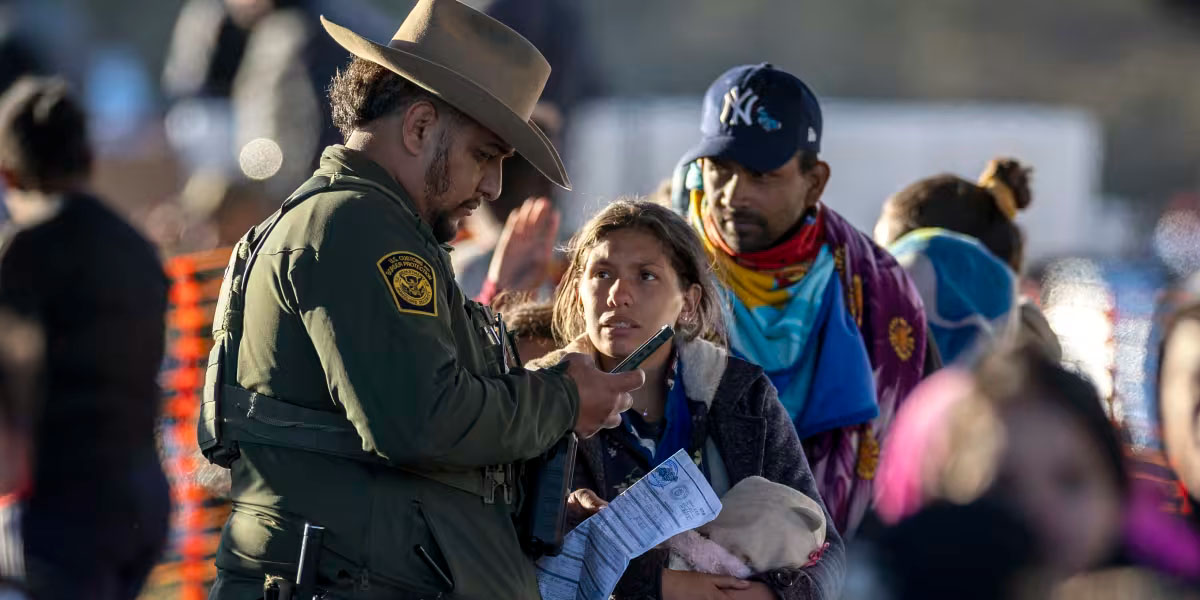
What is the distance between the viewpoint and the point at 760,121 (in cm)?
434

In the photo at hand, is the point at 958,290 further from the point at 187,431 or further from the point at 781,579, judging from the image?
the point at 187,431

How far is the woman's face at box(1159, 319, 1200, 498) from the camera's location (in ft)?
8.96

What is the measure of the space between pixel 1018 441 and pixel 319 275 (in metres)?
1.29

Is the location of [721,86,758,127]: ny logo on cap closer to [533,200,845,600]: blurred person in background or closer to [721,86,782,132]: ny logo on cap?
[721,86,782,132]: ny logo on cap

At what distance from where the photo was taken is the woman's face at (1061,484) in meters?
1.78

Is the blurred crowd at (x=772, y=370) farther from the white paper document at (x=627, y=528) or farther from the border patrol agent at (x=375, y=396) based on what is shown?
the border patrol agent at (x=375, y=396)

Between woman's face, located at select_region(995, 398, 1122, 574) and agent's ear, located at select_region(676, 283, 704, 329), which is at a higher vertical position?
woman's face, located at select_region(995, 398, 1122, 574)

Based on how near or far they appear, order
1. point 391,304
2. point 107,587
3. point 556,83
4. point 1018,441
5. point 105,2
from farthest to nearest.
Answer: point 105,2
point 556,83
point 107,587
point 391,304
point 1018,441

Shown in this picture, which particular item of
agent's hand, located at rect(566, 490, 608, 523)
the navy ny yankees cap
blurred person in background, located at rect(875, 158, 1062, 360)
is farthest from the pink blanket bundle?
blurred person in background, located at rect(875, 158, 1062, 360)

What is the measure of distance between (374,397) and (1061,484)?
1212 millimetres

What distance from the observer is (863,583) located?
1.89m

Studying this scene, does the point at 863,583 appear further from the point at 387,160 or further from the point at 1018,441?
the point at 387,160

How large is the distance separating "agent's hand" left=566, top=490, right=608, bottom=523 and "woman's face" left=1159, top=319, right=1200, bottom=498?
1114 millimetres

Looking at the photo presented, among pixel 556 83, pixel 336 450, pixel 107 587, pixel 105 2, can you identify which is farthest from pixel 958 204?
pixel 105 2
